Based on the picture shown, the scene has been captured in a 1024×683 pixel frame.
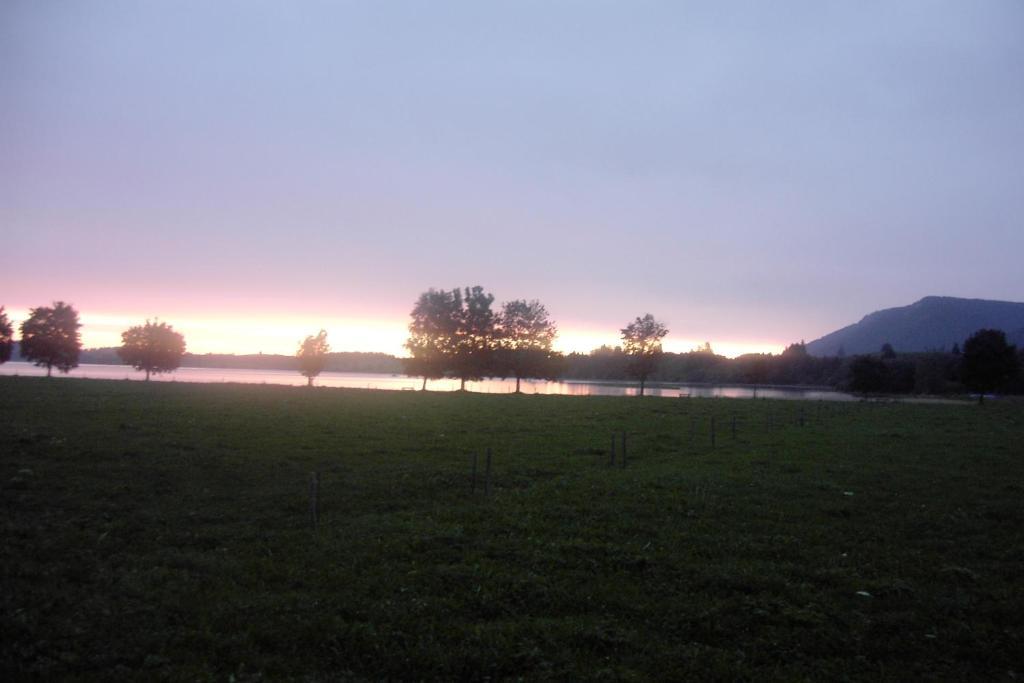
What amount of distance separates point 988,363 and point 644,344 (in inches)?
1704

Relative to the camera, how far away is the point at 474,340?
85.4 metres

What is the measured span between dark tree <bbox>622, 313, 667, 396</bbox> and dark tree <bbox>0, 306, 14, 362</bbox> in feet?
275

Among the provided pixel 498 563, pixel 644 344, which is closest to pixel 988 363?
pixel 644 344

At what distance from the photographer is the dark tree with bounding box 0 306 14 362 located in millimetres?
85938

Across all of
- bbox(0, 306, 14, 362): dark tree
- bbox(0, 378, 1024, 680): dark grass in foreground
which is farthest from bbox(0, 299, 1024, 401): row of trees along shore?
bbox(0, 378, 1024, 680): dark grass in foreground

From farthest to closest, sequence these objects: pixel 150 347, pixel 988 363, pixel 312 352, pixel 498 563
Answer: pixel 312 352, pixel 150 347, pixel 988 363, pixel 498 563

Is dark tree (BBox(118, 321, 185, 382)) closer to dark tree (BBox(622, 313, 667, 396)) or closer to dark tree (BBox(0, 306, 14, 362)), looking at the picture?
dark tree (BBox(0, 306, 14, 362))

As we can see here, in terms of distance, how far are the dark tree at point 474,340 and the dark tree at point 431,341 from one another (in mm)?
979

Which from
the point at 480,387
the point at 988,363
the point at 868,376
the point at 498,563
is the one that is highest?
the point at 988,363

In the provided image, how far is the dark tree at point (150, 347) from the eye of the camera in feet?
313

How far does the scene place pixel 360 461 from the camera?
78.1ft

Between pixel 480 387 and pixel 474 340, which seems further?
pixel 480 387

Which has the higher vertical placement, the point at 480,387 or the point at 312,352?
the point at 312,352

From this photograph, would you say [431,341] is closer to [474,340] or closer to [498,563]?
[474,340]
